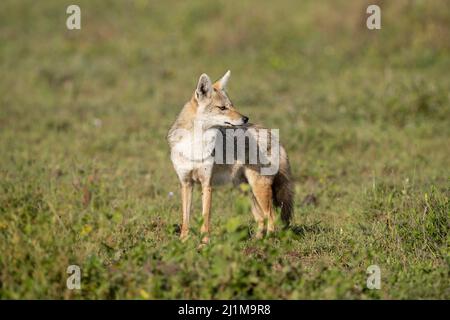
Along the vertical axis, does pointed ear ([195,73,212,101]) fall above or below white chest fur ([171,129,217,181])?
above

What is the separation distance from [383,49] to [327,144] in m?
5.69

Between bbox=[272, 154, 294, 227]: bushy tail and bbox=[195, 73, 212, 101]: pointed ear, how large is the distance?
103 centimetres

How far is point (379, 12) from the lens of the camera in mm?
14641

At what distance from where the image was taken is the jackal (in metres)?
6.15

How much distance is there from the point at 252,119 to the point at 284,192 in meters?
4.29

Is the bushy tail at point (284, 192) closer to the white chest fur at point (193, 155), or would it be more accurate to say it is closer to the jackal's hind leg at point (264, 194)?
the jackal's hind leg at point (264, 194)

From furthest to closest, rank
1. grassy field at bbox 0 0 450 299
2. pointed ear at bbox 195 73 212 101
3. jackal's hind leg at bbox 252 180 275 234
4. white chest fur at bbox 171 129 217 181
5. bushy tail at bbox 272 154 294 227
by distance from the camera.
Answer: bushy tail at bbox 272 154 294 227
jackal's hind leg at bbox 252 180 275 234
pointed ear at bbox 195 73 212 101
white chest fur at bbox 171 129 217 181
grassy field at bbox 0 0 450 299

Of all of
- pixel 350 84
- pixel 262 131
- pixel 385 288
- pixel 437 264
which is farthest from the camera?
pixel 350 84

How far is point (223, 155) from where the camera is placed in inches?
252

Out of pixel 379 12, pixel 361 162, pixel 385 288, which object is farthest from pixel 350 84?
pixel 385 288

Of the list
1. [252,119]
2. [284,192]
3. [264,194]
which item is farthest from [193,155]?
[252,119]

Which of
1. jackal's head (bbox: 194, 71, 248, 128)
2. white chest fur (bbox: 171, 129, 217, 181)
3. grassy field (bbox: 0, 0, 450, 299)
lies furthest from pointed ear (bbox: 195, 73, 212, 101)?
grassy field (bbox: 0, 0, 450, 299)

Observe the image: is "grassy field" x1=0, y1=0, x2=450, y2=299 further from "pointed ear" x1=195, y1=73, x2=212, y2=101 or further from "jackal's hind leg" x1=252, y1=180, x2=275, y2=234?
"pointed ear" x1=195, y1=73, x2=212, y2=101
